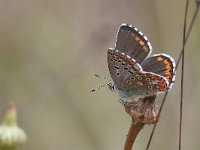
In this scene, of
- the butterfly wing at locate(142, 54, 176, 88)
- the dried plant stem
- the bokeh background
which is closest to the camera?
the dried plant stem

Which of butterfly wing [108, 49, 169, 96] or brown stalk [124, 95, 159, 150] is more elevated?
butterfly wing [108, 49, 169, 96]

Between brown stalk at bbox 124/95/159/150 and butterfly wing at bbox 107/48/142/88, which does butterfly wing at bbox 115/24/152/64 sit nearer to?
butterfly wing at bbox 107/48/142/88

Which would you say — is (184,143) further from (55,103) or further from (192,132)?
(55,103)

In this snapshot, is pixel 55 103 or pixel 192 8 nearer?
pixel 192 8

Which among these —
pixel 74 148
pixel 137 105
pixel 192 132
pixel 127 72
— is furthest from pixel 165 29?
pixel 137 105

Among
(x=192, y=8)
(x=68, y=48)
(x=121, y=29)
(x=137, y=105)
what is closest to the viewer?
(x=137, y=105)

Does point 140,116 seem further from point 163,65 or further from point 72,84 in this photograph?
point 72,84

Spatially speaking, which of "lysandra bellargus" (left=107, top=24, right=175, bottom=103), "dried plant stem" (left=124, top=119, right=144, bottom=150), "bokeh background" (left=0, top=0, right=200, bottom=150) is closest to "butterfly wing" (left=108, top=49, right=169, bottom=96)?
"lysandra bellargus" (left=107, top=24, right=175, bottom=103)
